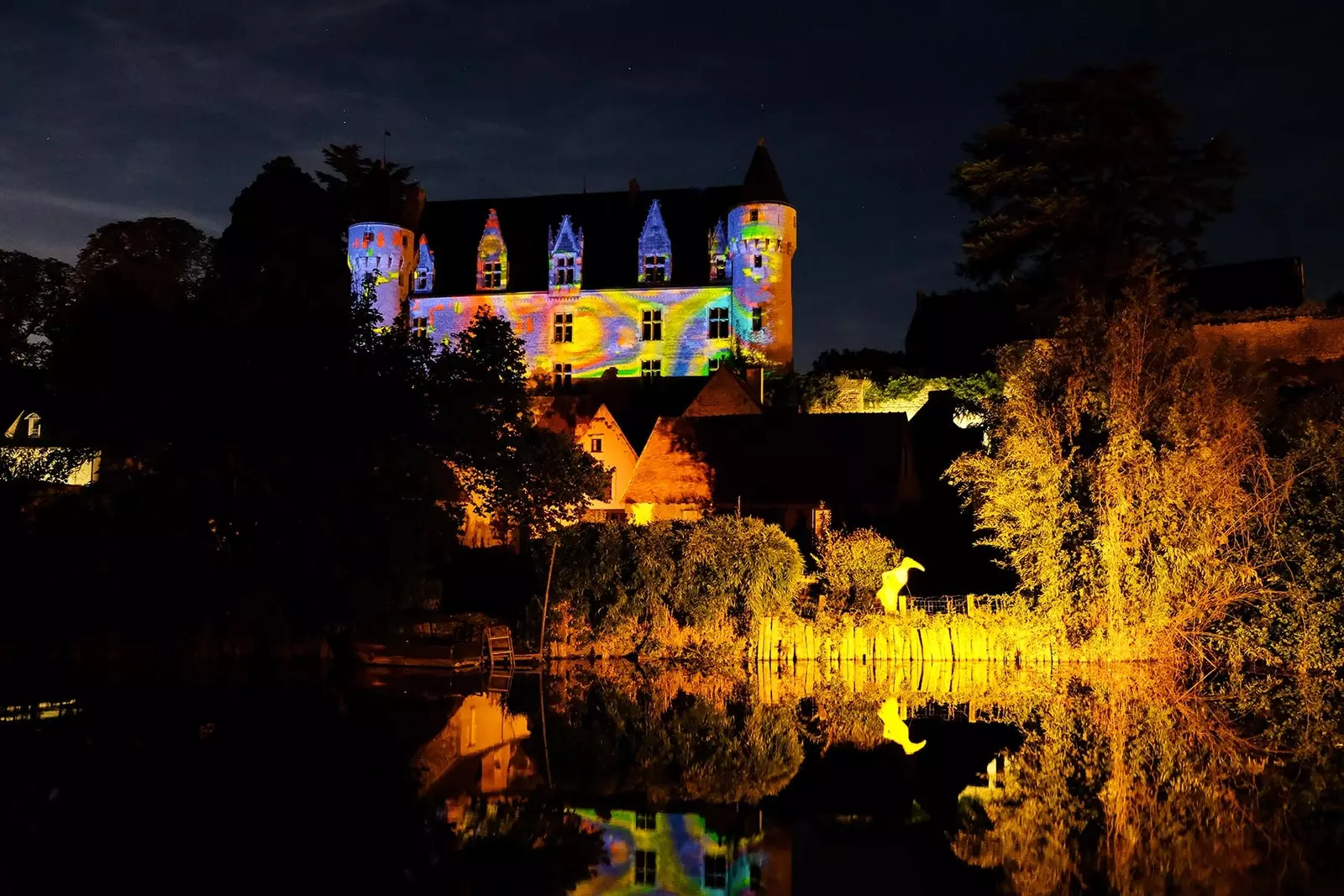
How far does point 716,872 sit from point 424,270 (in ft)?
183

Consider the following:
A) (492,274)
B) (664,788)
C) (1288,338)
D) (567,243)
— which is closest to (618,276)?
(567,243)

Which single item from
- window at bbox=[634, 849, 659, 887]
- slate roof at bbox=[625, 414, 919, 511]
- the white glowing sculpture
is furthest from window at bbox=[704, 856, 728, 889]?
slate roof at bbox=[625, 414, 919, 511]

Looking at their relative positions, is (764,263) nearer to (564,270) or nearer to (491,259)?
(564,270)

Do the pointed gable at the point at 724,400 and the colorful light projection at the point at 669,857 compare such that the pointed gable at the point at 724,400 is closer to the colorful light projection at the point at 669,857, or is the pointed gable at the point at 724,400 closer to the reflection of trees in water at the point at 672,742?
the reflection of trees in water at the point at 672,742

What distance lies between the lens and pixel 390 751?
1580 cm

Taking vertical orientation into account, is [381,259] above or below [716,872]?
above

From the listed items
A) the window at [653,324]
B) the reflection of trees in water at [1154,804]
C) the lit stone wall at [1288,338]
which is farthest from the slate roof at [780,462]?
the window at [653,324]

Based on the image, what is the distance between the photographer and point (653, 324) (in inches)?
2384

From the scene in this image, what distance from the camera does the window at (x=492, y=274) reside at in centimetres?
6278

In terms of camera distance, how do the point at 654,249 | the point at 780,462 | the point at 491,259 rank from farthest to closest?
the point at 491,259
the point at 654,249
the point at 780,462

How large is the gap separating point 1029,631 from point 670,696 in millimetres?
8283

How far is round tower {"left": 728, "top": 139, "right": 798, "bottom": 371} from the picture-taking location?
58656mm

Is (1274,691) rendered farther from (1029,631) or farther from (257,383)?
(257,383)

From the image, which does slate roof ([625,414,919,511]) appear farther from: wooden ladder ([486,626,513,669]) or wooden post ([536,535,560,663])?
wooden ladder ([486,626,513,669])
